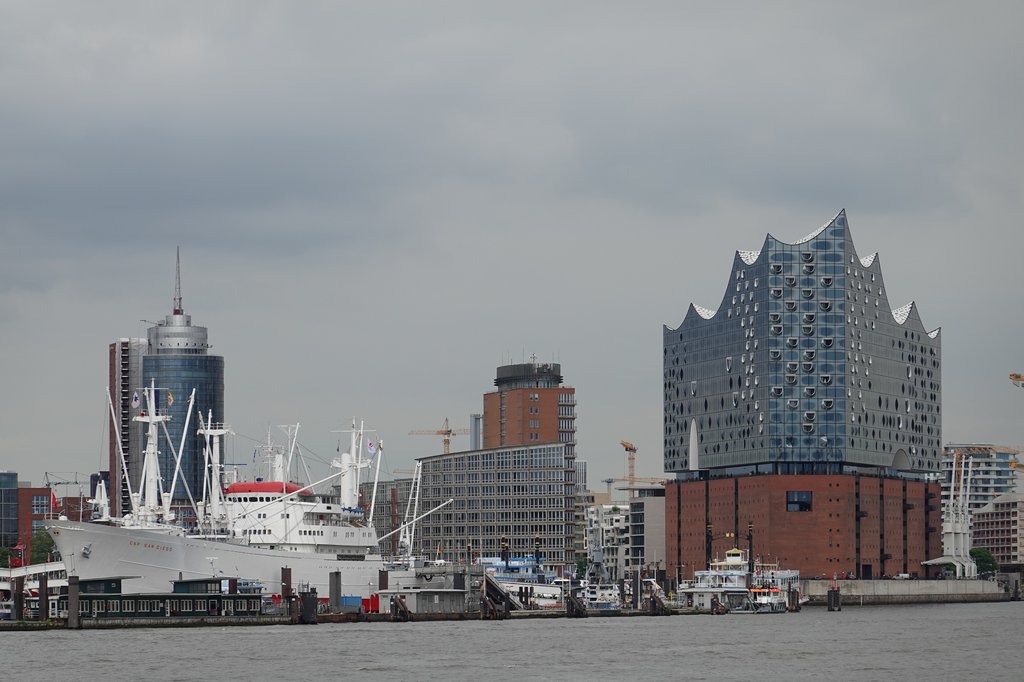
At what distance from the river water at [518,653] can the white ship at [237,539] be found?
1697cm

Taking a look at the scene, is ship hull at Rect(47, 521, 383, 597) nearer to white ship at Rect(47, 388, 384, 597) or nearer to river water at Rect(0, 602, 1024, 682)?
white ship at Rect(47, 388, 384, 597)

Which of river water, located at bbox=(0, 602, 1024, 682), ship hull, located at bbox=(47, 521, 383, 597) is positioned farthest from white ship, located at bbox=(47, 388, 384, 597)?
river water, located at bbox=(0, 602, 1024, 682)

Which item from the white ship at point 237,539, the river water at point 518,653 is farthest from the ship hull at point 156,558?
the river water at point 518,653

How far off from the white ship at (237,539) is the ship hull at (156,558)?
0.08 m

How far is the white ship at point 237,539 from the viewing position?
515ft

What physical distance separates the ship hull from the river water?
16.5 metres

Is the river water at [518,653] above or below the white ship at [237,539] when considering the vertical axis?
below

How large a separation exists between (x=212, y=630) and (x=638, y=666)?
43.1 metres

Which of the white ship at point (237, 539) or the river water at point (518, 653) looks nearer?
the river water at point (518, 653)

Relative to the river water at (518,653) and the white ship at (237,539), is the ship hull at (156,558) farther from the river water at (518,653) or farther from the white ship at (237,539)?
the river water at (518,653)

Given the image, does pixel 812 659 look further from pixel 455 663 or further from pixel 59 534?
pixel 59 534

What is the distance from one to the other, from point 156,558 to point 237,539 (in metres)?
8.64

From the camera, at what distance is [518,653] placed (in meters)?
118

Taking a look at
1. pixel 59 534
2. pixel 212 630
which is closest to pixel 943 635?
pixel 212 630
